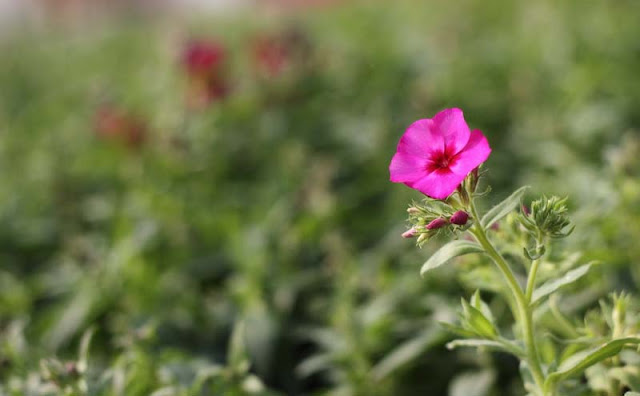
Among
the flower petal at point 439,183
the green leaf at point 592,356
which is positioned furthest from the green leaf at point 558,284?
the flower petal at point 439,183

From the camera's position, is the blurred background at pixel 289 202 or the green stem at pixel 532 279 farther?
the blurred background at pixel 289 202

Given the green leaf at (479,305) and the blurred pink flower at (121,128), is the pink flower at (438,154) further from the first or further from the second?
the blurred pink flower at (121,128)

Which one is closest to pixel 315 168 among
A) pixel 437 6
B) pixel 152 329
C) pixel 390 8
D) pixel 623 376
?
pixel 152 329

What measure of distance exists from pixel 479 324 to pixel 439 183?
0.30 m

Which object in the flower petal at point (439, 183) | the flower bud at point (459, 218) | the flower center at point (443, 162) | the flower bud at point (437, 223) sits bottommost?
the flower bud at point (437, 223)

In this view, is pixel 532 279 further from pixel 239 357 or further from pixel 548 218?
pixel 239 357

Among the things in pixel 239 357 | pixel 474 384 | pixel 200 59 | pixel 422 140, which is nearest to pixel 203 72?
pixel 200 59

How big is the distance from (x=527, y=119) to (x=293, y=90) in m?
1.09

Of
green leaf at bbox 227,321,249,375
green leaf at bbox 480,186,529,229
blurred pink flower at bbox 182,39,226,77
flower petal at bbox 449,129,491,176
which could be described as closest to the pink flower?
flower petal at bbox 449,129,491,176

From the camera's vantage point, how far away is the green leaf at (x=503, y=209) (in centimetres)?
107

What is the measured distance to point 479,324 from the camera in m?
1.16

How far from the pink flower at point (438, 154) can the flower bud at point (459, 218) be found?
0.04 m

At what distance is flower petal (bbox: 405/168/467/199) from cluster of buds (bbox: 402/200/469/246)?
48mm

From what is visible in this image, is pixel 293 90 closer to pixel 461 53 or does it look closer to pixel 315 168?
→ pixel 315 168
